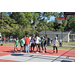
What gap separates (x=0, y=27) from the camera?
3434 centimetres

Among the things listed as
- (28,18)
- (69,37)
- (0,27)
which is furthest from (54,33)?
(0,27)

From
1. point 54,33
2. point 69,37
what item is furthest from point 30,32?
point 69,37
